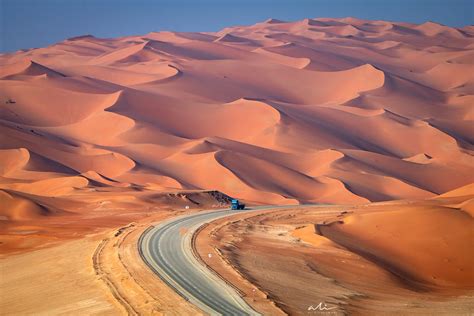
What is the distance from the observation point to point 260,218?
38.1 meters

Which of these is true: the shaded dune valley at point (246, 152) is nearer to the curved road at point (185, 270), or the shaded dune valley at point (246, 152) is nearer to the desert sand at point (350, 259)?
the desert sand at point (350, 259)

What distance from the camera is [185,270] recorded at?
2242cm

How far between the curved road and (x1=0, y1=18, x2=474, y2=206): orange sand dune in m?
23.0

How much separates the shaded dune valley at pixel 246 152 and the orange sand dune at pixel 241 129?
28cm

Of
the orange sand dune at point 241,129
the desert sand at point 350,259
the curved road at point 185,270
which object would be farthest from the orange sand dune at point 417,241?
the orange sand dune at point 241,129

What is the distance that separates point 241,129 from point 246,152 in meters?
19.5

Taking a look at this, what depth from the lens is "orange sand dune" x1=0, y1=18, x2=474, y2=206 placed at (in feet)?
219

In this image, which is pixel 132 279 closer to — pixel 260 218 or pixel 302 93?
pixel 260 218

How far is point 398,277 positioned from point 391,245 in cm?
563

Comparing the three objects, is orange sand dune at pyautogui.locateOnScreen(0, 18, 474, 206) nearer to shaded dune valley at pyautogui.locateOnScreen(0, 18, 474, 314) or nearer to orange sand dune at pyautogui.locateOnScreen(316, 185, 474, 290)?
shaded dune valley at pyautogui.locateOnScreen(0, 18, 474, 314)

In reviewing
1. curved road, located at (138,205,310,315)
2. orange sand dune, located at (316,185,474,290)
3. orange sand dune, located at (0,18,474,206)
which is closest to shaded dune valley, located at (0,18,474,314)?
orange sand dune, located at (316,185,474,290)

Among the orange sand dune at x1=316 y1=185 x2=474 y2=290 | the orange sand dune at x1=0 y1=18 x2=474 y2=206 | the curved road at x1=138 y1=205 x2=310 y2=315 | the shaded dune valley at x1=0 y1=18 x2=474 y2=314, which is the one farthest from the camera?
the orange sand dune at x1=0 y1=18 x2=474 y2=206

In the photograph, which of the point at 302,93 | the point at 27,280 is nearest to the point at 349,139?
the point at 302,93

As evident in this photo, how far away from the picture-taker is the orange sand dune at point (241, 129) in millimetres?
66750
